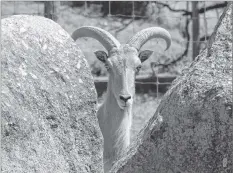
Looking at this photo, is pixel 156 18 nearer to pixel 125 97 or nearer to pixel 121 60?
pixel 121 60

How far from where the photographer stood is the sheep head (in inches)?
333

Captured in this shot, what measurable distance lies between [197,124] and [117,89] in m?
5.35

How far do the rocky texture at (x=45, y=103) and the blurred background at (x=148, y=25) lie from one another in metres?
8.07

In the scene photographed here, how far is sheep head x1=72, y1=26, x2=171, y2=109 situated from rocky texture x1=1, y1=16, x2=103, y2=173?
4.42m

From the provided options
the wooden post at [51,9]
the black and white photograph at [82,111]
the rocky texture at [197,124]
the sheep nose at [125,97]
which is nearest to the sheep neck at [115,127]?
the sheep nose at [125,97]

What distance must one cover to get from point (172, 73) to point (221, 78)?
32.5 ft

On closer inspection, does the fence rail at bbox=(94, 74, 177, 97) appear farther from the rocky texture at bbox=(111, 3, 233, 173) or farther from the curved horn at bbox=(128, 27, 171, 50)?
the rocky texture at bbox=(111, 3, 233, 173)

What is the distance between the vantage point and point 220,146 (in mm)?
3135

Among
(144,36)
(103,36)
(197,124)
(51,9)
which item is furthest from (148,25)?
(197,124)

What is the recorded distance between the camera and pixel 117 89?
853 centimetres

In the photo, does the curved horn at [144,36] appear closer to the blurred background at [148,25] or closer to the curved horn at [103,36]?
the curved horn at [103,36]

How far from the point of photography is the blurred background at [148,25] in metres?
12.4

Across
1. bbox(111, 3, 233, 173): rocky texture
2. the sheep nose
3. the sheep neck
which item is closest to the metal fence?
the sheep neck

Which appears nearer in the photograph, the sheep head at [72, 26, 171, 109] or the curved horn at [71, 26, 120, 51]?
the sheep head at [72, 26, 171, 109]
